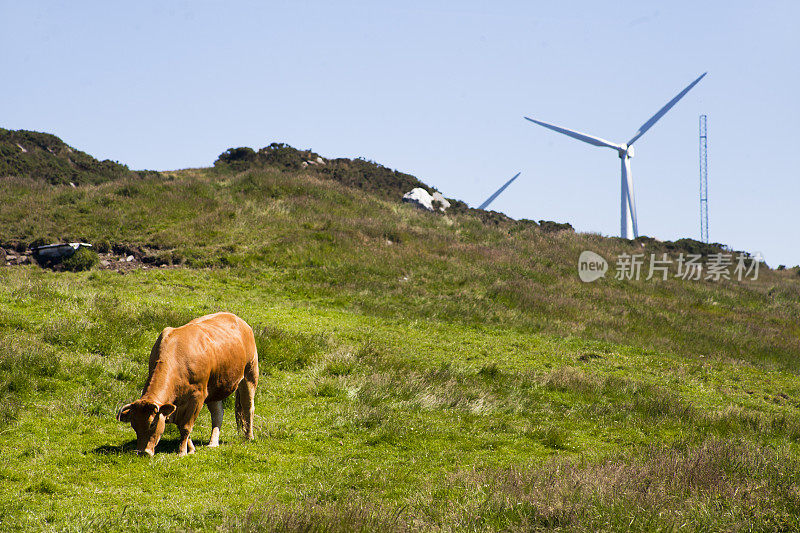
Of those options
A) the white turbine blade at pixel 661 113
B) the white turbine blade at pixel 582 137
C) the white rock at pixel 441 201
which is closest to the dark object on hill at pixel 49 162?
the white rock at pixel 441 201

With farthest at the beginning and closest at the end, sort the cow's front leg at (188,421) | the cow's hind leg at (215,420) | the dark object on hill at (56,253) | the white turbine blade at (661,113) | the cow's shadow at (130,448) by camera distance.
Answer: the white turbine blade at (661,113) → the dark object on hill at (56,253) → the cow's hind leg at (215,420) → the cow's front leg at (188,421) → the cow's shadow at (130,448)

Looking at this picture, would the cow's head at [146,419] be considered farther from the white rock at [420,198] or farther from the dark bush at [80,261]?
the white rock at [420,198]

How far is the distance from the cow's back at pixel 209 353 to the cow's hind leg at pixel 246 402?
296mm

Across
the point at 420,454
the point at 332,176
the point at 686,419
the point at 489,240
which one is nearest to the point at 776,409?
the point at 686,419

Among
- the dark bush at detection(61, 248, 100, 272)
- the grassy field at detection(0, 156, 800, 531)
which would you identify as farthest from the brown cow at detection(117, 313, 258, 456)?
the dark bush at detection(61, 248, 100, 272)

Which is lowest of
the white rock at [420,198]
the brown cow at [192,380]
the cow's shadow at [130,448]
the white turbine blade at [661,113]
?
the cow's shadow at [130,448]

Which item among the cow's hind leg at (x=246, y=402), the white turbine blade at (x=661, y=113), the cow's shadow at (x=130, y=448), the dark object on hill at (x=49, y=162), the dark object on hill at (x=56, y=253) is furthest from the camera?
the white turbine blade at (x=661, y=113)

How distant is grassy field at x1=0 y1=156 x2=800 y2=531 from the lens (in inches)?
259

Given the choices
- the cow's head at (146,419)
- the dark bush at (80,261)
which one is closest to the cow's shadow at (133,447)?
the cow's head at (146,419)

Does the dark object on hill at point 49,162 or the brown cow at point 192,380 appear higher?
the dark object on hill at point 49,162

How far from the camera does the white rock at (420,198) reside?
50.3 meters

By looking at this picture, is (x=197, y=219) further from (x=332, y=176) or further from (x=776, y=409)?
(x=776, y=409)

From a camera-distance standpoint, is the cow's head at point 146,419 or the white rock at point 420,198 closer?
the cow's head at point 146,419

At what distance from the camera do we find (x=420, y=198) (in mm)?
51094
